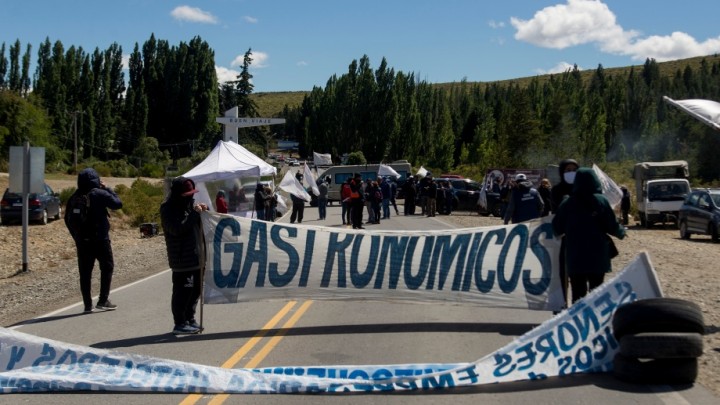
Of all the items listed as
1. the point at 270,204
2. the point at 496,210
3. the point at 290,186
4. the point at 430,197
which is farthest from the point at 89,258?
the point at 496,210

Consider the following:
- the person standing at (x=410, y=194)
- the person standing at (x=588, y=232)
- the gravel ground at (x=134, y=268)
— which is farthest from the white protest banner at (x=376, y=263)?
the person standing at (x=410, y=194)

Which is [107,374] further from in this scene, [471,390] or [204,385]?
[471,390]

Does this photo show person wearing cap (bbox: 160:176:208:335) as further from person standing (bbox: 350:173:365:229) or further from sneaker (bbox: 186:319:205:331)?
person standing (bbox: 350:173:365:229)

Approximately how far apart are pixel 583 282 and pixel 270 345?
11.3 ft

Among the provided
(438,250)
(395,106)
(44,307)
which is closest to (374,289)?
(438,250)

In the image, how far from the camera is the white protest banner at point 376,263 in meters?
9.48

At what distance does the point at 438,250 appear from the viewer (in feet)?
31.8

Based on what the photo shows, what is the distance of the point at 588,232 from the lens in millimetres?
8250

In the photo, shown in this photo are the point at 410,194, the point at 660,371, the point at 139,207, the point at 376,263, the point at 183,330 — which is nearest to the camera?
the point at 660,371

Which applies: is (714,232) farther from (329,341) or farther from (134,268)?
(329,341)

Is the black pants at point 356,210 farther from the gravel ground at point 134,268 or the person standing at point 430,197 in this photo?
the person standing at point 430,197

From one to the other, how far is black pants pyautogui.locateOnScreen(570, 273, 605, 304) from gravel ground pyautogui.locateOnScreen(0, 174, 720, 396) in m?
1.29

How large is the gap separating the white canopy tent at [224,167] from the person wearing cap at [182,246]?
28.5ft

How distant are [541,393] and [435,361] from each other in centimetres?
133
